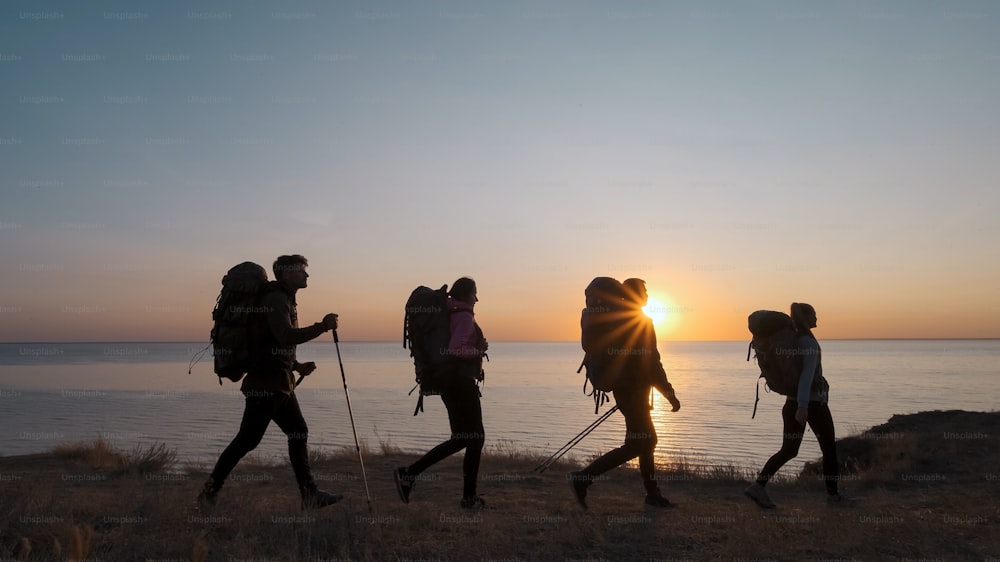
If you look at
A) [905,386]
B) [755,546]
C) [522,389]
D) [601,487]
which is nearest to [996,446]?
[601,487]

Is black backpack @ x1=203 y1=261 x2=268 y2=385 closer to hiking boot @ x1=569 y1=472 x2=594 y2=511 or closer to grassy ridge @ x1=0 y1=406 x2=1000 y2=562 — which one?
grassy ridge @ x1=0 y1=406 x2=1000 y2=562

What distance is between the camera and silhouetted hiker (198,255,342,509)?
5785 millimetres

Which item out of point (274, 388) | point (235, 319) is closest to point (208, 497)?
point (274, 388)

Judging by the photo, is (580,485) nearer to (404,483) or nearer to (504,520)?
(504,520)

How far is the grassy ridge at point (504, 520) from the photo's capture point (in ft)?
15.8

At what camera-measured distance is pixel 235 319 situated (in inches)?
227

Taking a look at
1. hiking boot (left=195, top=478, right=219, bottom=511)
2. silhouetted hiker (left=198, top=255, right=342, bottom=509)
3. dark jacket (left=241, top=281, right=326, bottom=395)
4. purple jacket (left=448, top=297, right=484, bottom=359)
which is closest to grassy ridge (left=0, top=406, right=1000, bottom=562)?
hiking boot (left=195, top=478, right=219, bottom=511)

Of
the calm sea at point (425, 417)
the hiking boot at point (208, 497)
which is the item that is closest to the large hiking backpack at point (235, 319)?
the hiking boot at point (208, 497)

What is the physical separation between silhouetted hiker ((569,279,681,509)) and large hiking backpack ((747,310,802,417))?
3.51ft

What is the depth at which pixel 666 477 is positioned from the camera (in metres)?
9.13

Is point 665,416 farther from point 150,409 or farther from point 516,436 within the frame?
point 150,409

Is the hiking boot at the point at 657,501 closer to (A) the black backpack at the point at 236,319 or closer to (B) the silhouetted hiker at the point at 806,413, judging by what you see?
(B) the silhouetted hiker at the point at 806,413

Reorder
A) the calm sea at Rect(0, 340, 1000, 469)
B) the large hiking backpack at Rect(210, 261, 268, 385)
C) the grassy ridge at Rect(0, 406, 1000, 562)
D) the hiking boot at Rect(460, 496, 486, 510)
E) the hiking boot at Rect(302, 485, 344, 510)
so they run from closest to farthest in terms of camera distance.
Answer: the grassy ridge at Rect(0, 406, 1000, 562) → the large hiking backpack at Rect(210, 261, 268, 385) → the hiking boot at Rect(302, 485, 344, 510) → the hiking boot at Rect(460, 496, 486, 510) → the calm sea at Rect(0, 340, 1000, 469)

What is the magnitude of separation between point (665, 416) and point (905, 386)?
21.2 meters
